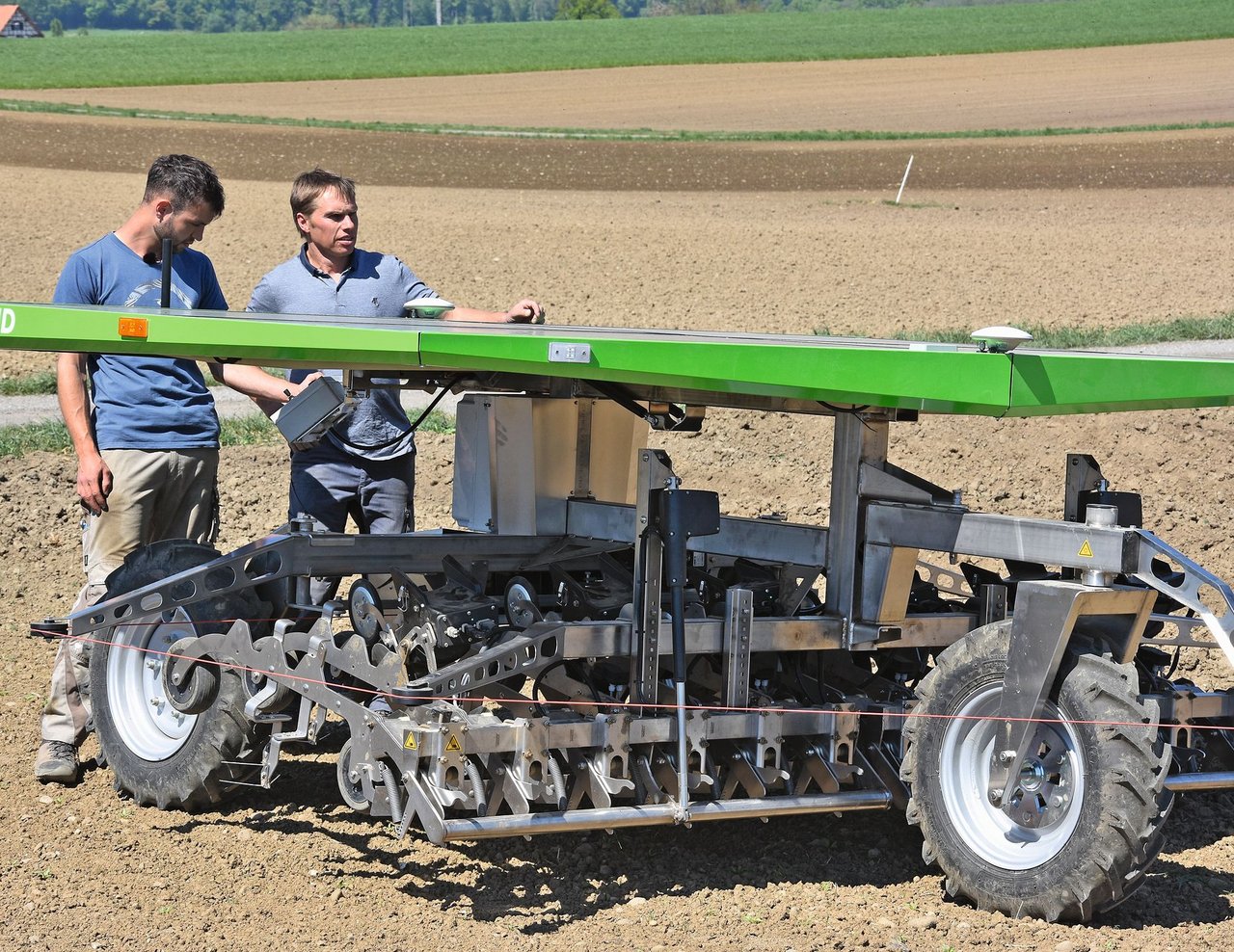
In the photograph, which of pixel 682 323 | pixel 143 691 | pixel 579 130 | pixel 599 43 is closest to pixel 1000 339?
pixel 143 691

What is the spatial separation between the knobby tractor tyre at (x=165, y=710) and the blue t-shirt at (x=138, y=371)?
44 cm

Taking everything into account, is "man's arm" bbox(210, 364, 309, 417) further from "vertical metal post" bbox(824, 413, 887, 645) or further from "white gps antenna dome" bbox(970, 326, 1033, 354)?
"white gps antenna dome" bbox(970, 326, 1033, 354)

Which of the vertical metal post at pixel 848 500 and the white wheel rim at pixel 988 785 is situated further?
the vertical metal post at pixel 848 500

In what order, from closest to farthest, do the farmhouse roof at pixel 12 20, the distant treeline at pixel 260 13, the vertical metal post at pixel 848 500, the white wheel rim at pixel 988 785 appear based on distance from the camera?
the white wheel rim at pixel 988 785 < the vertical metal post at pixel 848 500 < the farmhouse roof at pixel 12 20 < the distant treeline at pixel 260 13

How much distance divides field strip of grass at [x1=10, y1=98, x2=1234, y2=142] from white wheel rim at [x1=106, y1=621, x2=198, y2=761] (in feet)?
99.4

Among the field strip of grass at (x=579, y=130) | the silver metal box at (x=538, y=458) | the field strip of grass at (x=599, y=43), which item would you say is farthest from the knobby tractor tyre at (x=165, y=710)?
the field strip of grass at (x=599, y=43)

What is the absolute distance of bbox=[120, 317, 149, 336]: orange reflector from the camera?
4820 mm

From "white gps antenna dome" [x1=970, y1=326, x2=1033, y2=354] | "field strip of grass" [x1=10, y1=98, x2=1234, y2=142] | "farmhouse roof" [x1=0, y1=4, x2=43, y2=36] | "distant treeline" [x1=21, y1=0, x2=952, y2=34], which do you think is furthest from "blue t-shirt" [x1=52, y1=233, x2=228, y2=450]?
"distant treeline" [x1=21, y1=0, x2=952, y2=34]

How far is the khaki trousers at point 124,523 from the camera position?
19.0 feet

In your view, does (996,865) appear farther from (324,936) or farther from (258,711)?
(258,711)

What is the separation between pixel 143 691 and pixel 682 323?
1089 centimetres

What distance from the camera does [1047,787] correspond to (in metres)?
4.45

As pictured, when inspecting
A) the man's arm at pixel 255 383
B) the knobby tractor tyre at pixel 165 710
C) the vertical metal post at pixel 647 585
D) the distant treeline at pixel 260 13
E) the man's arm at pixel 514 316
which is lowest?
the knobby tractor tyre at pixel 165 710

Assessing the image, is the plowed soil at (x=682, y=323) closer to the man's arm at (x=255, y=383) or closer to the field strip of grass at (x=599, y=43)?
the man's arm at (x=255, y=383)
